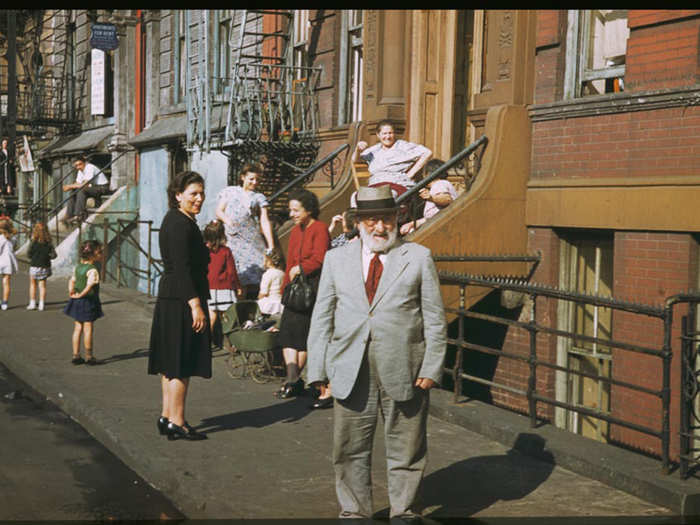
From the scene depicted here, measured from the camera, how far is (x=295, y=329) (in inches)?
364

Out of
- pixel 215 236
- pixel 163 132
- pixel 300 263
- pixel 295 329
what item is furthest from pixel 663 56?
pixel 163 132

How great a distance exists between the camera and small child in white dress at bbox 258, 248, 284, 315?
433 inches

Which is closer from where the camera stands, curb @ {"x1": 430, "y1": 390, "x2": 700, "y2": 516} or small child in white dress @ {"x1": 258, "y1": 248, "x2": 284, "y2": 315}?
curb @ {"x1": 430, "y1": 390, "x2": 700, "y2": 516}

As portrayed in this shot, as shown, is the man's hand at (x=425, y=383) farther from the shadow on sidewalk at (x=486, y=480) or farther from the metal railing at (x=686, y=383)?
the metal railing at (x=686, y=383)

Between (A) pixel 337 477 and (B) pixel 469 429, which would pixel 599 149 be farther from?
(A) pixel 337 477

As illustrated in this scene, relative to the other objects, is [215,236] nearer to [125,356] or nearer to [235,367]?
[235,367]

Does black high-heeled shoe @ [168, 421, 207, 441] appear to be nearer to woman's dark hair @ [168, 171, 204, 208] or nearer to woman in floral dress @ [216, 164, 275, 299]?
woman's dark hair @ [168, 171, 204, 208]

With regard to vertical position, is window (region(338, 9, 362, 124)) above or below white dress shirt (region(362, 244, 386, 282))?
above

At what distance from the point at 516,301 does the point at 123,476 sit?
5.92 m

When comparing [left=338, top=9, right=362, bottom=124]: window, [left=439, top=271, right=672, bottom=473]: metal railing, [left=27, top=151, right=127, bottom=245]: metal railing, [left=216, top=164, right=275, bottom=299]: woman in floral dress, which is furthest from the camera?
[left=27, top=151, right=127, bottom=245]: metal railing

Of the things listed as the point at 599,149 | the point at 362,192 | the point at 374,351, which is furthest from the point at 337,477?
the point at 599,149

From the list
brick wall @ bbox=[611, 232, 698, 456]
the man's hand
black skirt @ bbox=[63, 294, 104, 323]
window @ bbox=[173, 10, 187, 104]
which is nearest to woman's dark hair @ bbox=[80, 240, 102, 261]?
black skirt @ bbox=[63, 294, 104, 323]

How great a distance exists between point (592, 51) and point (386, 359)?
6458 millimetres

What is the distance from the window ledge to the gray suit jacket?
15.6 feet
